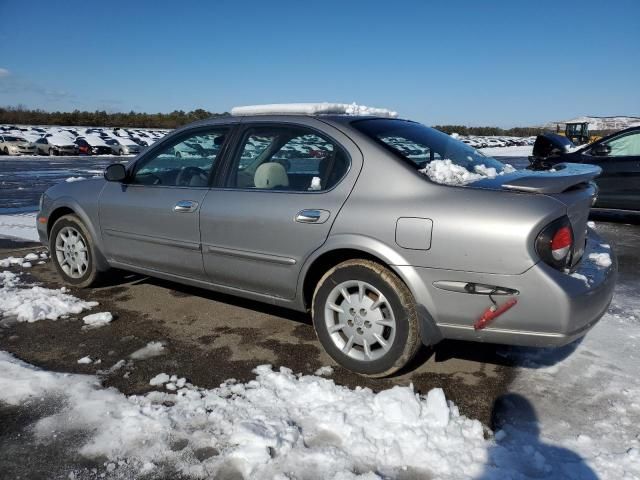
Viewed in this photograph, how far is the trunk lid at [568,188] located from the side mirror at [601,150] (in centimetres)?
581

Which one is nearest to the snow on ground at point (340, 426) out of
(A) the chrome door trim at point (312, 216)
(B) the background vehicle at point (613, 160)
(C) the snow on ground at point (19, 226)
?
(A) the chrome door trim at point (312, 216)

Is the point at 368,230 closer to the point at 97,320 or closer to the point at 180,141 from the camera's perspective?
the point at 180,141

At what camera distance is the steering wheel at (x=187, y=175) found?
3.84m

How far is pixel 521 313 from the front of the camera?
2.54 metres

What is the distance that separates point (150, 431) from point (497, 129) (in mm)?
102522

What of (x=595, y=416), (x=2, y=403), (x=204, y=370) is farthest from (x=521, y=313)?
(x=2, y=403)

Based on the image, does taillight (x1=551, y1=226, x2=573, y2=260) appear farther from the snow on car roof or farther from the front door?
the front door

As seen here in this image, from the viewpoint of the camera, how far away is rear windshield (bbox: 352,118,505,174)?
3111 mm

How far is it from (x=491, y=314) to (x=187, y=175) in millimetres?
2543

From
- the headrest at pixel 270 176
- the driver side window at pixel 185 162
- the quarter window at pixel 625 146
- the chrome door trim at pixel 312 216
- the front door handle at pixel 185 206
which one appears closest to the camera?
the chrome door trim at pixel 312 216

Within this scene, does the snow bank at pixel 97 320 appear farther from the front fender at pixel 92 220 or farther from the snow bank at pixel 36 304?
the front fender at pixel 92 220

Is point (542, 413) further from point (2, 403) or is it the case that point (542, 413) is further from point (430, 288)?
point (2, 403)

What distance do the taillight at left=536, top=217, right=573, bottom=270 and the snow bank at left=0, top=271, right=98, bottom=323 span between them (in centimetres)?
353

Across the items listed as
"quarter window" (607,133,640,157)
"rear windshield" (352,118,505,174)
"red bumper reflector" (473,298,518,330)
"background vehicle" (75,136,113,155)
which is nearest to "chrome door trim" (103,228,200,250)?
"rear windshield" (352,118,505,174)
